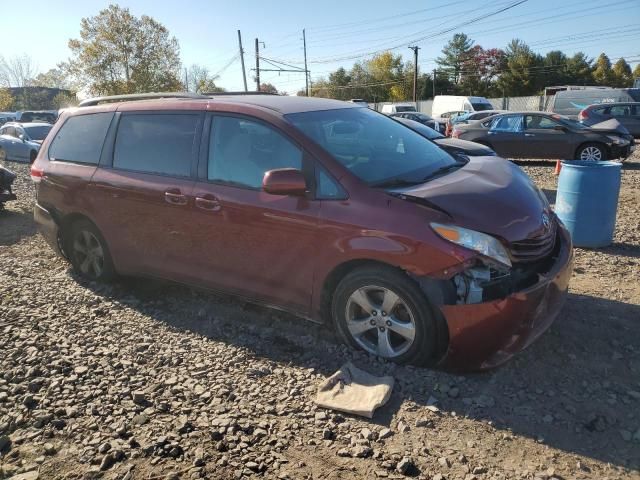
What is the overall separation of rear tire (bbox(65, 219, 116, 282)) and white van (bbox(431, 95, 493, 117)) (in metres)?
26.1

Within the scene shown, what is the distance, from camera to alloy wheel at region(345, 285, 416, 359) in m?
3.17

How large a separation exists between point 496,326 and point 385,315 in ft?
2.20

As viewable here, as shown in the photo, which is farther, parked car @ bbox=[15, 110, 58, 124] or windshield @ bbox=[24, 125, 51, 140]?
A: parked car @ bbox=[15, 110, 58, 124]

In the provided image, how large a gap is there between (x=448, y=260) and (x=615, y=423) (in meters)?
1.20

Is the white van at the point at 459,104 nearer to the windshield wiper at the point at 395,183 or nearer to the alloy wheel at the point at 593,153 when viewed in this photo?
the alloy wheel at the point at 593,153

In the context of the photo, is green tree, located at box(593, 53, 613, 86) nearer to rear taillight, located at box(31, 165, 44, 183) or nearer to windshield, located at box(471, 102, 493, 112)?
windshield, located at box(471, 102, 493, 112)

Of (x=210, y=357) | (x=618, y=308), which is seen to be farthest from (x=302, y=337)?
(x=618, y=308)

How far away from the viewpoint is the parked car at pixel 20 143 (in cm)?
1662

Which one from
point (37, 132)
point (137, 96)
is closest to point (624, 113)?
point (137, 96)

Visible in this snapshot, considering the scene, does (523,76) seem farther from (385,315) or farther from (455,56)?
(385,315)

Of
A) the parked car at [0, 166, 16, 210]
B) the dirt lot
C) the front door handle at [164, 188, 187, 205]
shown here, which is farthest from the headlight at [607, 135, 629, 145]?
the parked car at [0, 166, 16, 210]

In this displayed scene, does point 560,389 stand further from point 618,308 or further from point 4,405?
point 4,405

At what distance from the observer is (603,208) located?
5.36 meters

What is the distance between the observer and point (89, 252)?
199 inches
